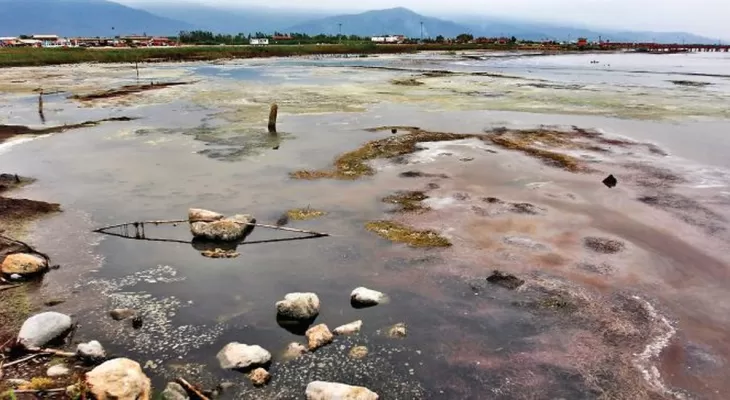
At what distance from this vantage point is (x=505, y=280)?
14.0 m

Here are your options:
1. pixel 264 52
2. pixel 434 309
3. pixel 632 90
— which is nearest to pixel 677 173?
pixel 434 309

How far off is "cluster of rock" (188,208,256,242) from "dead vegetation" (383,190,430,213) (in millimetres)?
5755

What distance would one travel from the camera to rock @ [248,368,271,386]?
9773mm

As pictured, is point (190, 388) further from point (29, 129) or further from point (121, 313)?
point (29, 129)

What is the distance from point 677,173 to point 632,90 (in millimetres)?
39824

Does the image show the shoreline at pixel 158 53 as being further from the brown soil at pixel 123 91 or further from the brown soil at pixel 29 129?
the brown soil at pixel 29 129

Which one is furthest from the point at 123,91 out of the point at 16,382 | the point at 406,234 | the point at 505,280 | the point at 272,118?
the point at 505,280

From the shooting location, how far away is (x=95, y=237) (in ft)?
54.2

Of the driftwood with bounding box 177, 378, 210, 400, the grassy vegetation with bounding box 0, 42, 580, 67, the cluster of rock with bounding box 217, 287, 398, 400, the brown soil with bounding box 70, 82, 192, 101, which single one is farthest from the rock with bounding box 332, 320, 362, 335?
the grassy vegetation with bounding box 0, 42, 580, 67

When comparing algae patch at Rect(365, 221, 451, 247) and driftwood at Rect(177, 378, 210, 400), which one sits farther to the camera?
algae patch at Rect(365, 221, 451, 247)

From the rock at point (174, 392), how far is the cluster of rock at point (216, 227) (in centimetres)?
751

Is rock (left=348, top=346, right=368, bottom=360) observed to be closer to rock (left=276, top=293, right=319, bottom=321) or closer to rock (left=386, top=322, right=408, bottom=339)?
rock (left=386, top=322, right=408, bottom=339)

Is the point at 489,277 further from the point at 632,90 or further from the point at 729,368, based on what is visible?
the point at 632,90

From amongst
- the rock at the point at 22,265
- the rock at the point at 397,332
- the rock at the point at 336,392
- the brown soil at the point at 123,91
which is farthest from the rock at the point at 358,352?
the brown soil at the point at 123,91
